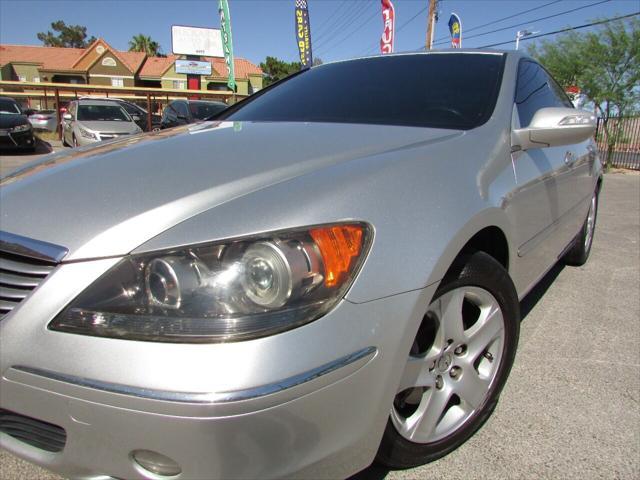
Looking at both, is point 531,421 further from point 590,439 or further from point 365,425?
point 365,425

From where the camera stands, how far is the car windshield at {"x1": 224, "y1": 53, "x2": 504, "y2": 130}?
6.93 feet

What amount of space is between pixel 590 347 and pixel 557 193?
87 centimetres

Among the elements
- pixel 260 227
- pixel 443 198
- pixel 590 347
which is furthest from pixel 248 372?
pixel 590 347

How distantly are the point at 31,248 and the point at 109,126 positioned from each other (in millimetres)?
10908

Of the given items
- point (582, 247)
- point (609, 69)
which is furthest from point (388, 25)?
point (582, 247)

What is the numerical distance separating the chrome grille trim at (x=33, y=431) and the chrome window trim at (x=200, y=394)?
18 centimetres

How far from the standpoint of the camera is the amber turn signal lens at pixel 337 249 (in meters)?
1.20

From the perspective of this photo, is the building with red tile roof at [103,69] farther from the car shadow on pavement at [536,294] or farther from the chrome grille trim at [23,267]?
the chrome grille trim at [23,267]

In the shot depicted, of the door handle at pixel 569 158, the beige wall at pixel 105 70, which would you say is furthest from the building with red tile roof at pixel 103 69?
the door handle at pixel 569 158

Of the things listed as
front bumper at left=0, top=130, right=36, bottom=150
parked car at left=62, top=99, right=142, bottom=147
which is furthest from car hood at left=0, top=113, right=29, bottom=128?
parked car at left=62, top=99, right=142, bottom=147

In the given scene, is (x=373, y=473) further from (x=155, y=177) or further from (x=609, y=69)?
(x=609, y=69)

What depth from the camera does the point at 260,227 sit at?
118cm

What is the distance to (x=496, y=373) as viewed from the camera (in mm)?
1872

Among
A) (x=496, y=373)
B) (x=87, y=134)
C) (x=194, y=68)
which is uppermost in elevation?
(x=194, y=68)
